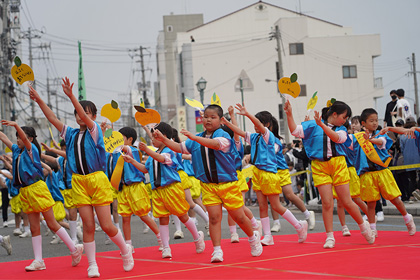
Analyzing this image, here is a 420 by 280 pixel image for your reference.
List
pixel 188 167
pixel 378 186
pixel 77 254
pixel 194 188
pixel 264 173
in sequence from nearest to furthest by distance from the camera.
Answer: pixel 77 254, pixel 378 186, pixel 264 173, pixel 188 167, pixel 194 188

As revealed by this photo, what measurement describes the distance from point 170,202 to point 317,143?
2232 mm

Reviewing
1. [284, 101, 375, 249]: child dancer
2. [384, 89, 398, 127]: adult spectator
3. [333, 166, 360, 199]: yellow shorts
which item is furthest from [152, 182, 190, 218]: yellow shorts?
[384, 89, 398, 127]: adult spectator

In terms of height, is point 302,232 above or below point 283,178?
below

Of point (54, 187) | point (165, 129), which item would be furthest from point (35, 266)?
point (54, 187)

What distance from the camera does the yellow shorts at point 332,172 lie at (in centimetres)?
856

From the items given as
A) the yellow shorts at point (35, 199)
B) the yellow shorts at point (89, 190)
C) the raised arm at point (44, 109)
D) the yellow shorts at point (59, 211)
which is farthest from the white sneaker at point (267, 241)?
the yellow shorts at point (59, 211)

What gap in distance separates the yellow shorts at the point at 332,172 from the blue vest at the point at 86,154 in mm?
2973

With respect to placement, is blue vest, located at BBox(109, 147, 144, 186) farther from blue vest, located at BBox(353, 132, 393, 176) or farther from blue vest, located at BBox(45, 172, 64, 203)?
blue vest, located at BBox(45, 172, 64, 203)

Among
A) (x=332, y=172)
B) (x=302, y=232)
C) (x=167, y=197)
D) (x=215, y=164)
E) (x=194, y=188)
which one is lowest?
(x=302, y=232)

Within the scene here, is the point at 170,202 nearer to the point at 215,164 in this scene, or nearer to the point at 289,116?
the point at 215,164

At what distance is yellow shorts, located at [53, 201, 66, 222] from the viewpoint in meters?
13.4

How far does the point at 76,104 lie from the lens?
7059 mm

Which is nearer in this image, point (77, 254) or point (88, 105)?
point (88, 105)

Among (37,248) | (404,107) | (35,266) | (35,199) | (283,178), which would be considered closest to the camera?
(35,266)
